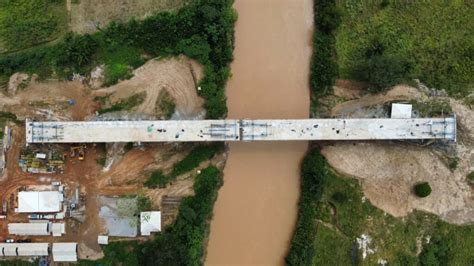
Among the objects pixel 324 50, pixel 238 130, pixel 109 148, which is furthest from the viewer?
pixel 324 50

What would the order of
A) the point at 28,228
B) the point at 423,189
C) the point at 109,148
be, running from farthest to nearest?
the point at 109,148 → the point at 423,189 → the point at 28,228

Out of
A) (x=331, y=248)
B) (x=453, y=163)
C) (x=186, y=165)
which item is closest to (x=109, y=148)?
(x=186, y=165)

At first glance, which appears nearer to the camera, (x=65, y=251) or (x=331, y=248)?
(x=65, y=251)

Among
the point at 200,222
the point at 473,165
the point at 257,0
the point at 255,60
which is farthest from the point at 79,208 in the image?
the point at 473,165

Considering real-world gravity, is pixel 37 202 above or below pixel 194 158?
below

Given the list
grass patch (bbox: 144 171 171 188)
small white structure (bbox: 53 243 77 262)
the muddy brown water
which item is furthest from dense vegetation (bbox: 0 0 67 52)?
small white structure (bbox: 53 243 77 262)

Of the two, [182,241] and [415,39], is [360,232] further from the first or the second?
[415,39]

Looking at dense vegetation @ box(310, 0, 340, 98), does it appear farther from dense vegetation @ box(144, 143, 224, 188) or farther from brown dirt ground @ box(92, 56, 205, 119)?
dense vegetation @ box(144, 143, 224, 188)

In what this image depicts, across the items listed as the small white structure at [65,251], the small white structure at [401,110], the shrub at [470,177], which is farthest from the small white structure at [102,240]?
the shrub at [470,177]
